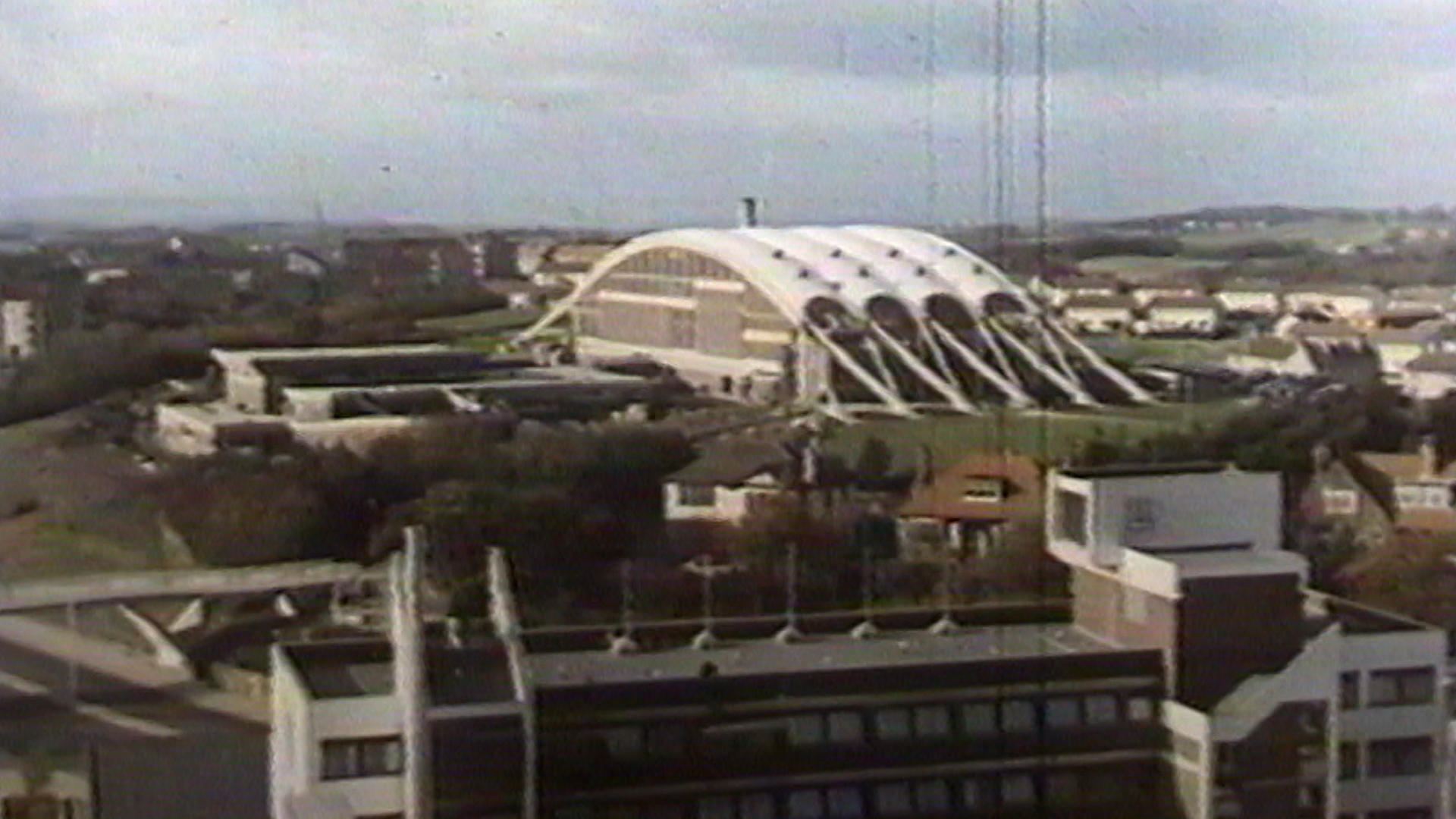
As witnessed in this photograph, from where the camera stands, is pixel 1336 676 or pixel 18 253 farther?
pixel 1336 676

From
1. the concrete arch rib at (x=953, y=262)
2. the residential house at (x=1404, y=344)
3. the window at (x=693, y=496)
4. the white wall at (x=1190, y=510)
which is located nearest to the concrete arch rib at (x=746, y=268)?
the concrete arch rib at (x=953, y=262)

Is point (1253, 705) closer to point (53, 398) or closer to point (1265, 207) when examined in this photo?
point (1265, 207)

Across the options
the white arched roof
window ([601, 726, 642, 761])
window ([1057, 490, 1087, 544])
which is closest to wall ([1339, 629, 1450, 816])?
window ([1057, 490, 1087, 544])

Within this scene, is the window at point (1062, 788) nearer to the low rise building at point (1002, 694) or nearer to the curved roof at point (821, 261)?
the low rise building at point (1002, 694)

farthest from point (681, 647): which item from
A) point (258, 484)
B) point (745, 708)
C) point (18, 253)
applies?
point (18, 253)

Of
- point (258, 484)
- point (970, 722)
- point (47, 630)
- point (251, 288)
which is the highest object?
point (251, 288)

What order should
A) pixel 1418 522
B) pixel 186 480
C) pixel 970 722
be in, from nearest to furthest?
pixel 186 480, pixel 970 722, pixel 1418 522

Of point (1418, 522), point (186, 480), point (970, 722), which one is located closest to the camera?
point (186, 480)

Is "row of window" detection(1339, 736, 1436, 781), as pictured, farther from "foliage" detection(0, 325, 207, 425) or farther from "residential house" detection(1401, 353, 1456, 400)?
"foliage" detection(0, 325, 207, 425)

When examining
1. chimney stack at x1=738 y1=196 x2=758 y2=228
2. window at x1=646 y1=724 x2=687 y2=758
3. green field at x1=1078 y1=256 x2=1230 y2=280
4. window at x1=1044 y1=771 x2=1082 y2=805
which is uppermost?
chimney stack at x1=738 y1=196 x2=758 y2=228
